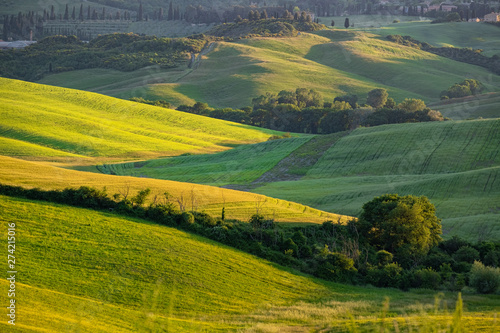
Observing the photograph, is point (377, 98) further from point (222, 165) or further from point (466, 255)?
point (466, 255)

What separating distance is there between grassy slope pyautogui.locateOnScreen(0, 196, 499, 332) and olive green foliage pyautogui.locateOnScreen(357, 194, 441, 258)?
28.7ft

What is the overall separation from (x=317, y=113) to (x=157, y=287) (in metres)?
103

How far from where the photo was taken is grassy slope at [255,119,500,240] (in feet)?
186

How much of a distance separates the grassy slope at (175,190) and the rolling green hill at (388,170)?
1259cm

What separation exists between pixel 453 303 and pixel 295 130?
337 ft

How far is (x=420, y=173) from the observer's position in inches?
2906

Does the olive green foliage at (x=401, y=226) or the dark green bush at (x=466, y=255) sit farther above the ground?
the olive green foliage at (x=401, y=226)

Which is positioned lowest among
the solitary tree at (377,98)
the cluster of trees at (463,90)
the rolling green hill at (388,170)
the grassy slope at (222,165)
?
the grassy slope at (222,165)

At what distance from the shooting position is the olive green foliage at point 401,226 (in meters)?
39.4

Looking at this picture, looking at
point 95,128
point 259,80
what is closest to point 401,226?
point 95,128

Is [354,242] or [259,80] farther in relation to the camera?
[259,80]

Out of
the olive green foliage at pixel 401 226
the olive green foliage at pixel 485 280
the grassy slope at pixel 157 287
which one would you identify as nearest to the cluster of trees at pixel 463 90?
the olive green foliage at pixel 401 226

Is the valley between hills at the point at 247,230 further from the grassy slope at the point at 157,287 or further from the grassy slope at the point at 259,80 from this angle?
the grassy slope at the point at 259,80

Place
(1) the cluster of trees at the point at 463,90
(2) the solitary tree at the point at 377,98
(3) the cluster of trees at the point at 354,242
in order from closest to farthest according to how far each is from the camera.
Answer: (3) the cluster of trees at the point at 354,242, (2) the solitary tree at the point at 377,98, (1) the cluster of trees at the point at 463,90
